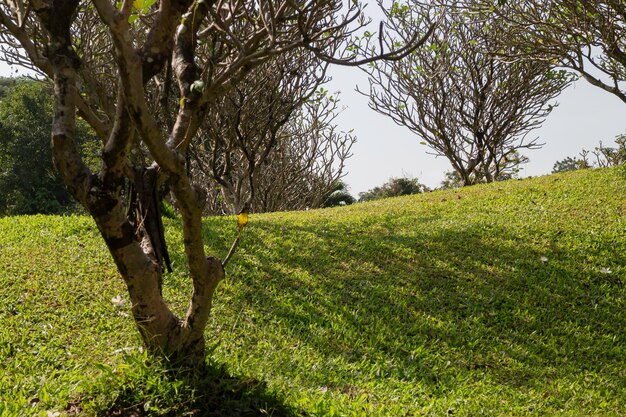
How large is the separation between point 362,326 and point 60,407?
3055 mm

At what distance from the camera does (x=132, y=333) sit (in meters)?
4.96

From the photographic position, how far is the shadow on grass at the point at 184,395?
10.4 ft

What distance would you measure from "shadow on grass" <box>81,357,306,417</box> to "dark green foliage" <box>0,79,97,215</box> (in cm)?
2210

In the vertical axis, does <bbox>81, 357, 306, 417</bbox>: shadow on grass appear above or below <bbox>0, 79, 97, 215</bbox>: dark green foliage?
below

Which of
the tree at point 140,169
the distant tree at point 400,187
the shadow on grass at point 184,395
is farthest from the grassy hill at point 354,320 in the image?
the distant tree at point 400,187

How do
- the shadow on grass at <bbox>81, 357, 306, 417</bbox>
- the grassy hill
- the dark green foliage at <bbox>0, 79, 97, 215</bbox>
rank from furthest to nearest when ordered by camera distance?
the dark green foliage at <bbox>0, 79, 97, 215</bbox> → the grassy hill → the shadow on grass at <bbox>81, 357, 306, 417</bbox>

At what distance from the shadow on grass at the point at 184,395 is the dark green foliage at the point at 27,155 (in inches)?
870

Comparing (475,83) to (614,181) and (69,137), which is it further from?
(69,137)

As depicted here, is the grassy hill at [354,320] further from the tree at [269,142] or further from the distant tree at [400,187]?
the distant tree at [400,187]

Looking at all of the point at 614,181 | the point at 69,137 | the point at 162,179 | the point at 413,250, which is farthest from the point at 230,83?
the point at 614,181

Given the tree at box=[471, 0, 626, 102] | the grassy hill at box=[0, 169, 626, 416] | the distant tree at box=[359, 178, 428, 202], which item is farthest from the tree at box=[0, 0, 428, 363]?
the distant tree at box=[359, 178, 428, 202]

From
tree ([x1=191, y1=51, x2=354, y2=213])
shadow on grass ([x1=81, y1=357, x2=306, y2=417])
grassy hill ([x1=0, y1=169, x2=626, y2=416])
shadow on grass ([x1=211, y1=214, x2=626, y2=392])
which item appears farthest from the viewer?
tree ([x1=191, y1=51, x2=354, y2=213])

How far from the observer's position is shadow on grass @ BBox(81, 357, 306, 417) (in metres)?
3.18

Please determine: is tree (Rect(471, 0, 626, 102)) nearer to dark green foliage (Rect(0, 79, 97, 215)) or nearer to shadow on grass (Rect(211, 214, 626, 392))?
shadow on grass (Rect(211, 214, 626, 392))
